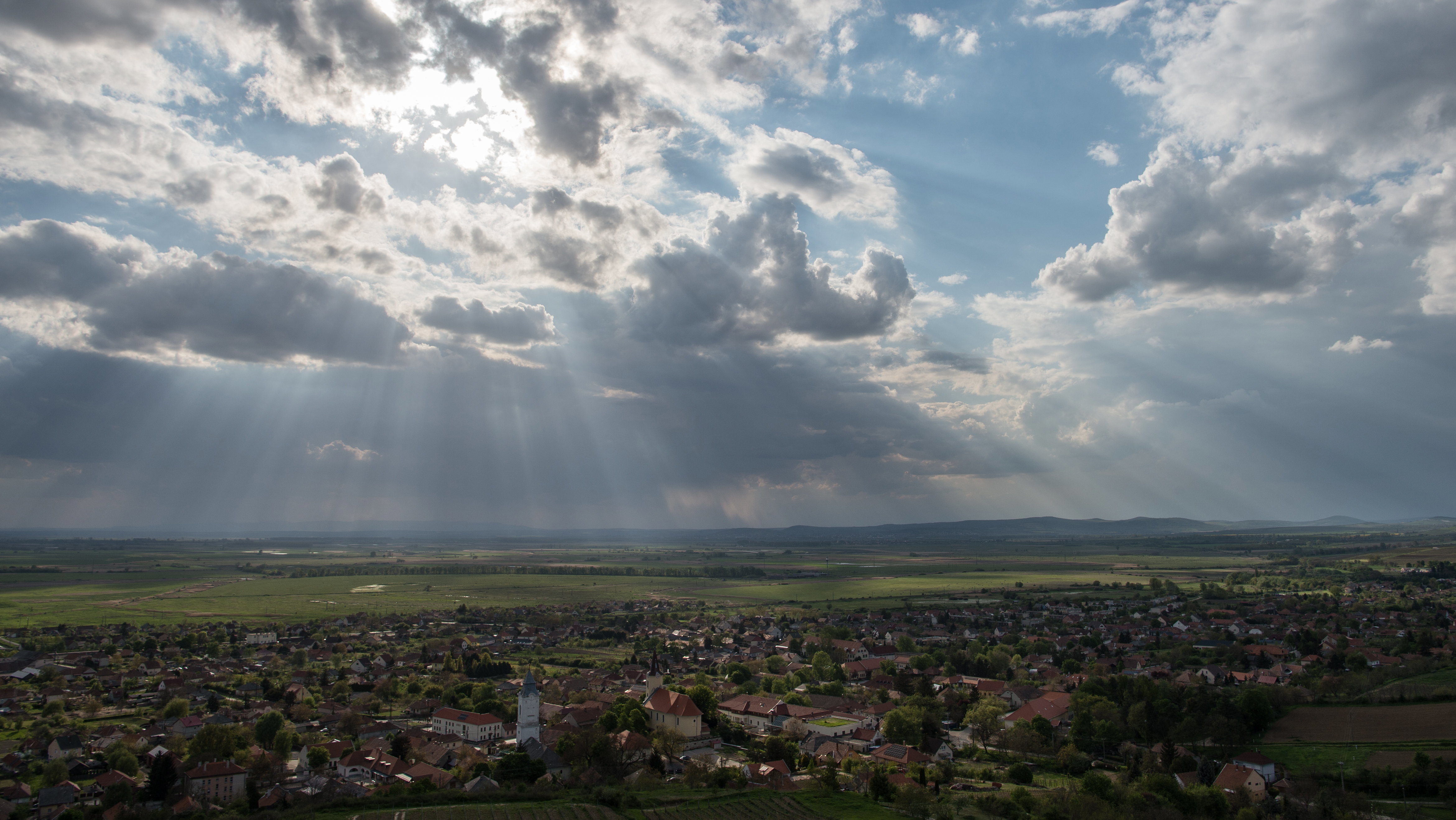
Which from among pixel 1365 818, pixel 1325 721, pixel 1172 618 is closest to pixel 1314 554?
pixel 1172 618

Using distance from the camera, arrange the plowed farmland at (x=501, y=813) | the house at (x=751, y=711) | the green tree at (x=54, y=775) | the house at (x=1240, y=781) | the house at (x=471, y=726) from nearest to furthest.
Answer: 1. the plowed farmland at (x=501, y=813)
2. the green tree at (x=54, y=775)
3. the house at (x=1240, y=781)
4. the house at (x=471, y=726)
5. the house at (x=751, y=711)

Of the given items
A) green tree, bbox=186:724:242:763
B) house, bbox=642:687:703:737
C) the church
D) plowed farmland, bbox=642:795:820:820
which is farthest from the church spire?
green tree, bbox=186:724:242:763

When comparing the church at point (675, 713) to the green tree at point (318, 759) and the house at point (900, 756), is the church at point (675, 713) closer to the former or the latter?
the house at point (900, 756)

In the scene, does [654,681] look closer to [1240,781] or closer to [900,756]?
[900,756]

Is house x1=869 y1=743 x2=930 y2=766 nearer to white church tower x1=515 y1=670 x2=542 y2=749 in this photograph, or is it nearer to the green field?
white church tower x1=515 y1=670 x2=542 y2=749

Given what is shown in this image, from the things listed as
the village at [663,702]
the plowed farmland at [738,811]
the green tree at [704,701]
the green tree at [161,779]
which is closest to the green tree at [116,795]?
the village at [663,702]

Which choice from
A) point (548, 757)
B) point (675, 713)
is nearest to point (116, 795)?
point (548, 757)
